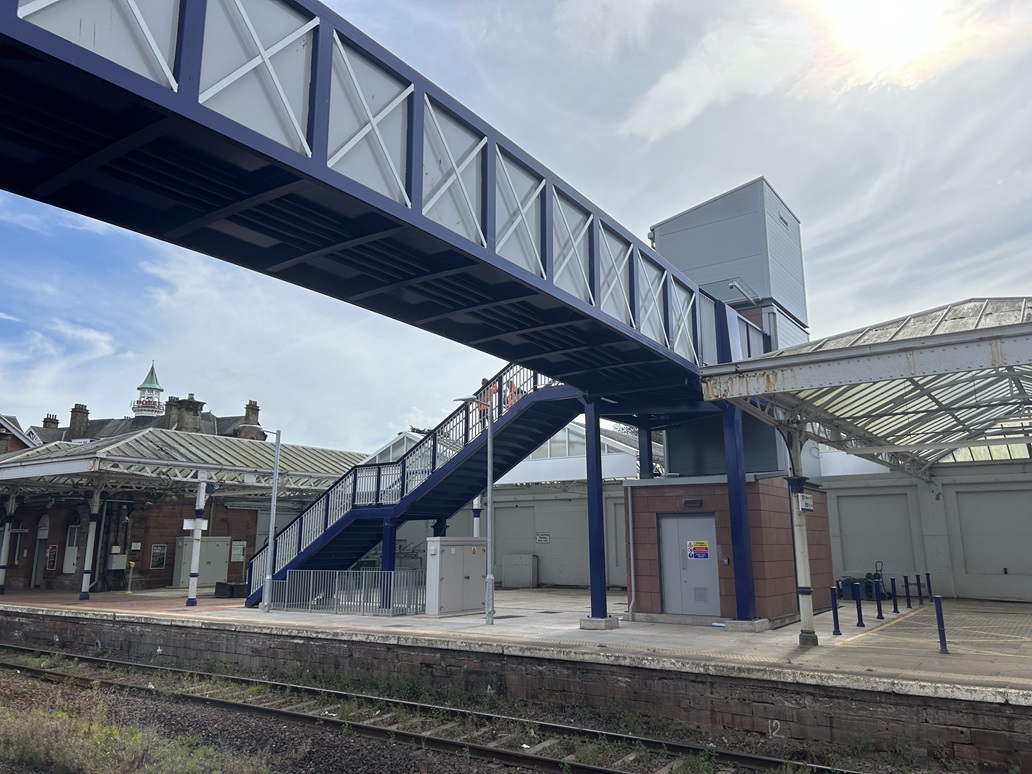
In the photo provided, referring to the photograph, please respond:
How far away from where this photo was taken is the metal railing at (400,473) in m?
18.2

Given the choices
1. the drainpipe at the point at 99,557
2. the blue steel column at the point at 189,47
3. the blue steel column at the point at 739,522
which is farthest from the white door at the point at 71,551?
the blue steel column at the point at 189,47

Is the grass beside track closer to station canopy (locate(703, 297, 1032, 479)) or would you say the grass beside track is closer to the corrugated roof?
station canopy (locate(703, 297, 1032, 479))

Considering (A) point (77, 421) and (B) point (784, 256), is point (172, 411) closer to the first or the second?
(A) point (77, 421)

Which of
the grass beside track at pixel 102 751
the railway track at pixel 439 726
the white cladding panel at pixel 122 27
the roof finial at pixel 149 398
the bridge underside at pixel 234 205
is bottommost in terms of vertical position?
the railway track at pixel 439 726

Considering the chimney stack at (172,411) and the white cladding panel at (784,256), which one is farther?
the chimney stack at (172,411)

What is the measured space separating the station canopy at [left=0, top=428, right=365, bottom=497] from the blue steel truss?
1542cm

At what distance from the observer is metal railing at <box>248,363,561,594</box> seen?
18.2 meters

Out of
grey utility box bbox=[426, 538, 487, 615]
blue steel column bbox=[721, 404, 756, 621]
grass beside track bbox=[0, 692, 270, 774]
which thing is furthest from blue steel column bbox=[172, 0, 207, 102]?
grey utility box bbox=[426, 538, 487, 615]

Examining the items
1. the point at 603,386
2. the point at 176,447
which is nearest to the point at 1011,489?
the point at 603,386

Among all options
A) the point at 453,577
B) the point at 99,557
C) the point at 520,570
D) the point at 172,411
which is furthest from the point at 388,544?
the point at 172,411

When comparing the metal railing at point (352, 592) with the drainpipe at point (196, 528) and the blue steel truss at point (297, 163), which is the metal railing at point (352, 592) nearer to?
the drainpipe at point (196, 528)

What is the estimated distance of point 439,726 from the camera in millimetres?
10281

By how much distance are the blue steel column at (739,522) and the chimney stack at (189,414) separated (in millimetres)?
38559

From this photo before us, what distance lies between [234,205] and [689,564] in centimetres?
1202
